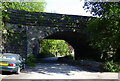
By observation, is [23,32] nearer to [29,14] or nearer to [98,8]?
[29,14]

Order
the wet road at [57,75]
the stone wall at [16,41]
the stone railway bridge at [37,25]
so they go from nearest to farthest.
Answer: the wet road at [57,75] < the stone wall at [16,41] < the stone railway bridge at [37,25]

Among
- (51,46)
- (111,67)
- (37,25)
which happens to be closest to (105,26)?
(111,67)

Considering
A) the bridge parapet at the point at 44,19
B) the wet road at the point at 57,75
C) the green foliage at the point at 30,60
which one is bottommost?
the wet road at the point at 57,75

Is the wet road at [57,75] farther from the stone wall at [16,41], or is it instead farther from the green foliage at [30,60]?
the stone wall at [16,41]

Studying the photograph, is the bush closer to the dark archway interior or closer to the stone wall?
the dark archway interior

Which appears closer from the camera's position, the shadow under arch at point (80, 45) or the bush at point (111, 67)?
the bush at point (111, 67)

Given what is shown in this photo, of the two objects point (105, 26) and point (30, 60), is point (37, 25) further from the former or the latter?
point (105, 26)

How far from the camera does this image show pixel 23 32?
50.9 ft

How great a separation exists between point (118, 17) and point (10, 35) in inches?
420

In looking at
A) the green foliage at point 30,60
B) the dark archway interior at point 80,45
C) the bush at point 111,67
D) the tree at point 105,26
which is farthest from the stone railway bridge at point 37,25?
the bush at point 111,67

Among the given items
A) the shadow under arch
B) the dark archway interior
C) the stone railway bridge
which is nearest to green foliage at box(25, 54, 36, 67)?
the stone railway bridge

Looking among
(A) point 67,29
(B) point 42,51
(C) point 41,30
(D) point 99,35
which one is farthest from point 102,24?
(B) point 42,51

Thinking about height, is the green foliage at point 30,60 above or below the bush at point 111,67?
above

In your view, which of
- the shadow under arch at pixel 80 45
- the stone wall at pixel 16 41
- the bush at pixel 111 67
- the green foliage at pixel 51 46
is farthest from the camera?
the green foliage at pixel 51 46
